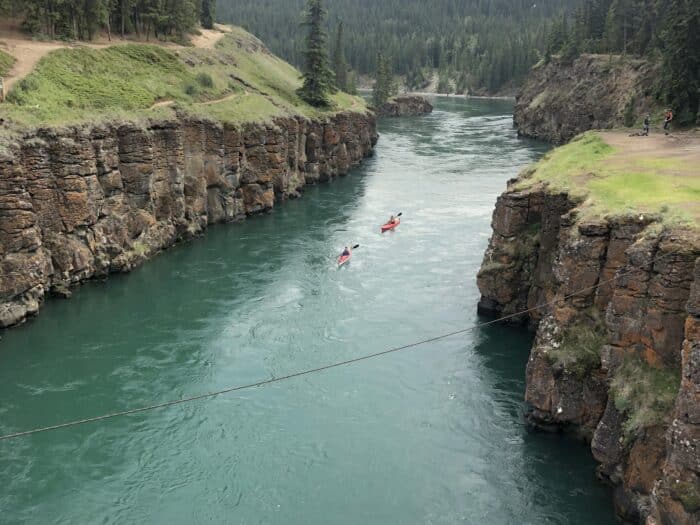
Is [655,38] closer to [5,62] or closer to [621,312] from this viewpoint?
[621,312]

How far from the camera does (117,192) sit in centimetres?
4181

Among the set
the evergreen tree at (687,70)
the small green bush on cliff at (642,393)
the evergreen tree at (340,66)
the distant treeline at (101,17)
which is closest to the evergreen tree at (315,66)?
the distant treeline at (101,17)

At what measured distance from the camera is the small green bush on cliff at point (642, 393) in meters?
18.2

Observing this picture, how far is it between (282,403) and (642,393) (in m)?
14.6

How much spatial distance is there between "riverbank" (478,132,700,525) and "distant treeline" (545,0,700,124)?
52.1ft

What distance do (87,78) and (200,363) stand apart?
29549 mm

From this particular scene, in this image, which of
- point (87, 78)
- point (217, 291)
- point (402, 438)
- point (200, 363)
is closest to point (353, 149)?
point (87, 78)

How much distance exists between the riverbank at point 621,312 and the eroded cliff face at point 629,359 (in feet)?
0.12

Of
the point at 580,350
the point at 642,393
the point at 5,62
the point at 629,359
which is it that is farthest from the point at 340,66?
the point at 642,393

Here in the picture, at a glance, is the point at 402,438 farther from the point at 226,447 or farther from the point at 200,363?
the point at 200,363

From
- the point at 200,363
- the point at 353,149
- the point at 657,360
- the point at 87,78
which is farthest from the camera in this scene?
the point at 353,149

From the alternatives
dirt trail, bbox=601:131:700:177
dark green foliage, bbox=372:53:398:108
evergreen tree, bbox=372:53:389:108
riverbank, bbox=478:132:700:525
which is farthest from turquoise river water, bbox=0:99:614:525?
dark green foliage, bbox=372:53:398:108

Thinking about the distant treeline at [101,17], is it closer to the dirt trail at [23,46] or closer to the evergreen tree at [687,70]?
the dirt trail at [23,46]

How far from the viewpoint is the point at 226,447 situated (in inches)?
945
